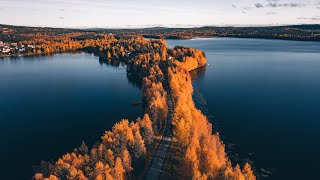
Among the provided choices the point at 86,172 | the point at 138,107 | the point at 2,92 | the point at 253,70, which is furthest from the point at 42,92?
the point at 253,70

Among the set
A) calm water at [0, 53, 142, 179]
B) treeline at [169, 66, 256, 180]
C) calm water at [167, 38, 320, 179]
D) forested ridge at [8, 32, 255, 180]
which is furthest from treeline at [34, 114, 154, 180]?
calm water at [167, 38, 320, 179]

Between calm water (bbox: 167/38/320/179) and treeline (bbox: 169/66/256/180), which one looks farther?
calm water (bbox: 167/38/320/179)

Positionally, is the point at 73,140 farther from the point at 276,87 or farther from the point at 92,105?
the point at 276,87

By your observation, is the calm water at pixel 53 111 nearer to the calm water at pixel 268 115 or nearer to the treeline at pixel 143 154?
the treeline at pixel 143 154

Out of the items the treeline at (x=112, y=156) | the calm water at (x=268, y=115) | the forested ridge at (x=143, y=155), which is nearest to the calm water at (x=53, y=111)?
the forested ridge at (x=143, y=155)

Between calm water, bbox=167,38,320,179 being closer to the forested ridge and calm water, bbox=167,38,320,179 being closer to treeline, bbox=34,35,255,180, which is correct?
the forested ridge

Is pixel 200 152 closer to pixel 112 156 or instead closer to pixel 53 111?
pixel 112 156
